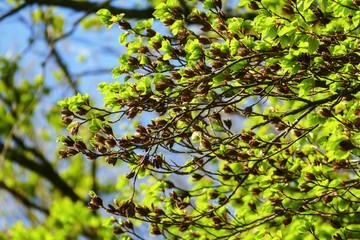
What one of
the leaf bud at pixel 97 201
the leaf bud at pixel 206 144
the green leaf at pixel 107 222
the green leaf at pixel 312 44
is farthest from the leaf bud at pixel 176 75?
the green leaf at pixel 107 222

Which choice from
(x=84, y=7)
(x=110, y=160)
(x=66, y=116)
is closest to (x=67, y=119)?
(x=66, y=116)

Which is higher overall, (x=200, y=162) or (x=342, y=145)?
(x=200, y=162)

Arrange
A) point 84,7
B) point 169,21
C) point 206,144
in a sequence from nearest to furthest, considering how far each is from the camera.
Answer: point 169,21 → point 206,144 → point 84,7

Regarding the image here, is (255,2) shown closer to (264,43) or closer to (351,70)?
(264,43)

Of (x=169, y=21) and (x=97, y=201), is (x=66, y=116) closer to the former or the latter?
(x=97, y=201)

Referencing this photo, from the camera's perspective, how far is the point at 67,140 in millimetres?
2898

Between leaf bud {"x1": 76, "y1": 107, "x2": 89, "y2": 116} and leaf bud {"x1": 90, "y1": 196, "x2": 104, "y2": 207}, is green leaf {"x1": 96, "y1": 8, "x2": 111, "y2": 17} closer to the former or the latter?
leaf bud {"x1": 76, "y1": 107, "x2": 89, "y2": 116}

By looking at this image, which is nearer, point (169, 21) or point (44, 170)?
point (169, 21)

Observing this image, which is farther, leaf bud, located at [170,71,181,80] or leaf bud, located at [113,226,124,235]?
leaf bud, located at [113,226,124,235]

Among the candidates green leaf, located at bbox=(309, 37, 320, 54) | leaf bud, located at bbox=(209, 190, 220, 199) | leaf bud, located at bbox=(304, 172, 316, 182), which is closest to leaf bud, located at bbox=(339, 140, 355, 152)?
leaf bud, located at bbox=(304, 172, 316, 182)

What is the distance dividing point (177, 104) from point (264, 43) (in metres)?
0.73

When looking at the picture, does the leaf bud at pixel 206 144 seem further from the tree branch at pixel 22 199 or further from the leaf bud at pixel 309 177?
the tree branch at pixel 22 199

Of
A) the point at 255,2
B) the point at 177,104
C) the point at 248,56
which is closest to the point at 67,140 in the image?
the point at 177,104

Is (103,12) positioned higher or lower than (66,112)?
higher
